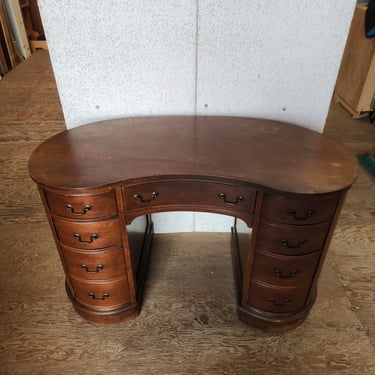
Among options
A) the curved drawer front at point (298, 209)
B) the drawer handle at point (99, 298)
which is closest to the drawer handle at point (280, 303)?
the curved drawer front at point (298, 209)

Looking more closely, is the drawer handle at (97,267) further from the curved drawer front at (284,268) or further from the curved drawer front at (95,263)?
the curved drawer front at (284,268)

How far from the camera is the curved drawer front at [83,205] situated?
→ 1111mm

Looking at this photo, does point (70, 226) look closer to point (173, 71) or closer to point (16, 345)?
point (16, 345)

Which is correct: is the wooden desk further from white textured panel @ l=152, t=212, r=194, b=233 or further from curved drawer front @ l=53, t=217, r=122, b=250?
white textured panel @ l=152, t=212, r=194, b=233

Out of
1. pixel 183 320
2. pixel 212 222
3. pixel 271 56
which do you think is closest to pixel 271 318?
pixel 183 320

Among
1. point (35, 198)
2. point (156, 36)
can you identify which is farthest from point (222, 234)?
point (35, 198)

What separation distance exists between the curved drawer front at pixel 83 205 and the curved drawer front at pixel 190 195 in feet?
0.19

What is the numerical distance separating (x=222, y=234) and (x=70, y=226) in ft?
3.23

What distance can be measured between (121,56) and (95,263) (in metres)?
0.85

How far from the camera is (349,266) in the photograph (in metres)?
1.75

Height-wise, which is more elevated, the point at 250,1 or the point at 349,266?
the point at 250,1

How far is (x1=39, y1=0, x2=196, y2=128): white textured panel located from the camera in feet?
4.27

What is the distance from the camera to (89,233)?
1.20 m

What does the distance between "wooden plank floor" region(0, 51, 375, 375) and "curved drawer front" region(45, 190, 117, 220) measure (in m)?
0.60
